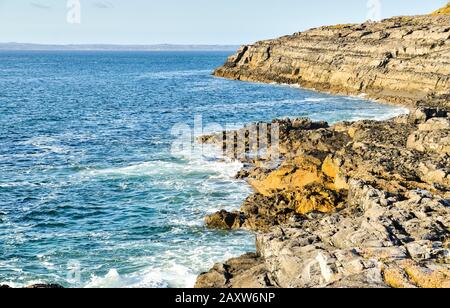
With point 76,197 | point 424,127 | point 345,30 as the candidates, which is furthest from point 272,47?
point 76,197

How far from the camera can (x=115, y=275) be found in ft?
81.9

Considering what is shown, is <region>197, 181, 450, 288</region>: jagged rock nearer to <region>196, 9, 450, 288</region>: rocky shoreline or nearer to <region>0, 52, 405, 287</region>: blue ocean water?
<region>196, 9, 450, 288</region>: rocky shoreline

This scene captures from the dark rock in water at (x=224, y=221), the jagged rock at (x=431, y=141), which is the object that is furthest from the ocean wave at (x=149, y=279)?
the jagged rock at (x=431, y=141)

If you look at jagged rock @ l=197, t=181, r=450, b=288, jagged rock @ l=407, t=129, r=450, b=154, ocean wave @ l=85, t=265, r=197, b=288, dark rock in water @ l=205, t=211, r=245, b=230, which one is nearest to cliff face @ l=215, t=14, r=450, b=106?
jagged rock @ l=407, t=129, r=450, b=154

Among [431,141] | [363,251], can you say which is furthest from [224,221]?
[431,141]

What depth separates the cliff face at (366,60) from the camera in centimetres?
8412

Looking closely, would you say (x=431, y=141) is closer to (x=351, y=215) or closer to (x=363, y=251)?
(x=351, y=215)

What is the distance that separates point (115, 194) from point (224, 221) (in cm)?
1075

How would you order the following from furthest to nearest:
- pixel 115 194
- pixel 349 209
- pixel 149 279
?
pixel 115 194
pixel 349 209
pixel 149 279

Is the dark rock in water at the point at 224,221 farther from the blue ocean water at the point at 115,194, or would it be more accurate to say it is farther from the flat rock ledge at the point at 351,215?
the blue ocean water at the point at 115,194

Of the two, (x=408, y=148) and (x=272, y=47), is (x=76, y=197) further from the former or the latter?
(x=272, y=47)

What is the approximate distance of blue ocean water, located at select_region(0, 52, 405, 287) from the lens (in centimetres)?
2644

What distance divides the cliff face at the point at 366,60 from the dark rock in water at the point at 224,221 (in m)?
47.3

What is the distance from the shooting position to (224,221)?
3114cm
